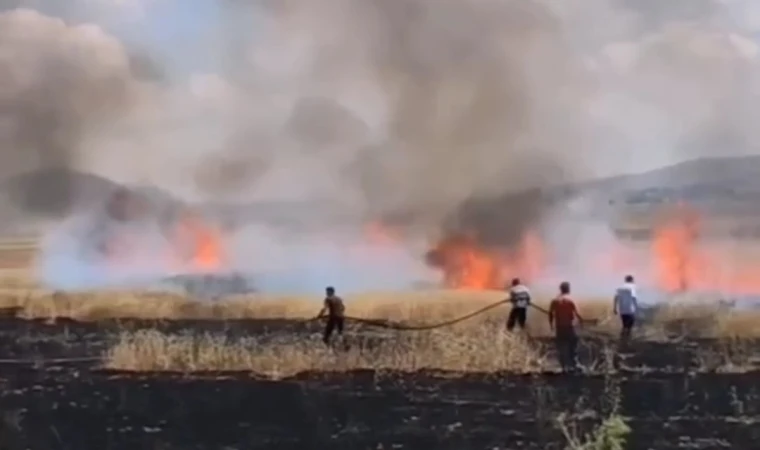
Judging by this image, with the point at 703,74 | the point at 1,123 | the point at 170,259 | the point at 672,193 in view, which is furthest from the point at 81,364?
the point at 703,74

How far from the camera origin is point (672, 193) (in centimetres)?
437

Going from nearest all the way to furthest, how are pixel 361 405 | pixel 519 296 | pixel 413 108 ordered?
1. pixel 361 405
2. pixel 519 296
3. pixel 413 108

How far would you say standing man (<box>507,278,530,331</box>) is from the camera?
4.39 metres

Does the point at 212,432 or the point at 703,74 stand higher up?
the point at 703,74

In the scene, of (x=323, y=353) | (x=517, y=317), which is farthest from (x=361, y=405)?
(x=517, y=317)

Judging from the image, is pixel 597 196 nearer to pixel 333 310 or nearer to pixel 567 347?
pixel 567 347

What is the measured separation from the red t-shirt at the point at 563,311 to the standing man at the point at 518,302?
0.35 ft

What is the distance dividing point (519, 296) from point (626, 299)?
0.42 meters

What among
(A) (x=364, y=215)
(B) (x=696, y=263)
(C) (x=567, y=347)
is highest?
(A) (x=364, y=215)

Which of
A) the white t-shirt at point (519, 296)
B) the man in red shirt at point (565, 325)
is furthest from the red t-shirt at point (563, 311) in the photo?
the white t-shirt at point (519, 296)

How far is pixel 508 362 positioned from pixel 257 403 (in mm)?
1006

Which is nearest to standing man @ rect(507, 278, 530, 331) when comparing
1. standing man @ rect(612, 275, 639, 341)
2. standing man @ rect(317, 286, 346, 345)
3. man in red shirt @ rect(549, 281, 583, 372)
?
man in red shirt @ rect(549, 281, 583, 372)

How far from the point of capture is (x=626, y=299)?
433cm

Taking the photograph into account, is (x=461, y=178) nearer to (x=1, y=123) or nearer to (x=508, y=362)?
(x=508, y=362)
